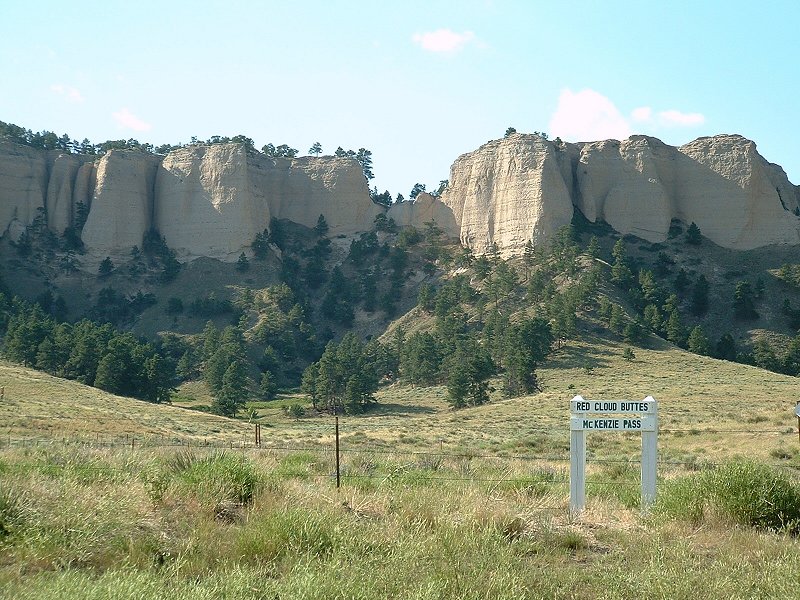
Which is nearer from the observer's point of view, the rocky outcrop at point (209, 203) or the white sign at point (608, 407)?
the white sign at point (608, 407)

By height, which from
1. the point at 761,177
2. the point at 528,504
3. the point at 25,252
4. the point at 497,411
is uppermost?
the point at 761,177

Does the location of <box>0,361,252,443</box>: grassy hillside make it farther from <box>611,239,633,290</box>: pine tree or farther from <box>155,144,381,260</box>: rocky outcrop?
<box>155,144,381,260</box>: rocky outcrop

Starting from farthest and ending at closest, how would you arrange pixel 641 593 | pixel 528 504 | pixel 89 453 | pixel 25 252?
pixel 25 252, pixel 89 453, pixel 528 504, pixel 641 593

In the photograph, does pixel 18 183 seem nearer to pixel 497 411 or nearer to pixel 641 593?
pixel 497 411

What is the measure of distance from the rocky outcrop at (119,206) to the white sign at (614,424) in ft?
304

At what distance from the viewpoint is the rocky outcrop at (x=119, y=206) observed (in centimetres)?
9788

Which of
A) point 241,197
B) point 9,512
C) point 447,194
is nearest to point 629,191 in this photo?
point 447,194

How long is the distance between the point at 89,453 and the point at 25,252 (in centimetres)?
8766

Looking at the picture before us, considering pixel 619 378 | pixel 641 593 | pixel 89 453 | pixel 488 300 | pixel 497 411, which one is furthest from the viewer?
pixel 488 300

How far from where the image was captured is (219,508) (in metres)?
10.6

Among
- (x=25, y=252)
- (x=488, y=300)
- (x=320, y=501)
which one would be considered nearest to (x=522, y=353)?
(x=488, y=300)

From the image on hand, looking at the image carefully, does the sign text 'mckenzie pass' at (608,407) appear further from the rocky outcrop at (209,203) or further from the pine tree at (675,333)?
the rocky outcrop at (209,203)

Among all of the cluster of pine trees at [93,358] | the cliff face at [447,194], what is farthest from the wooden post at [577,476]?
the cliff face at [447,194]

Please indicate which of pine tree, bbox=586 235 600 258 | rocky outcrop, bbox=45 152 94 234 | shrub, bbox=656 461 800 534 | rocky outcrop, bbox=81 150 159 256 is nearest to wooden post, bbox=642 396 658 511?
shrub, bbox=656 461 800 534
